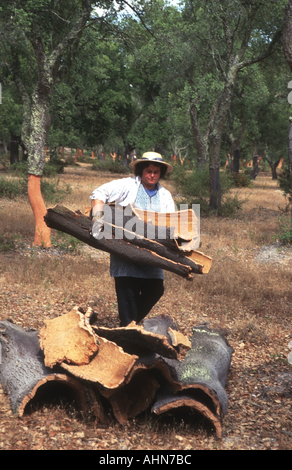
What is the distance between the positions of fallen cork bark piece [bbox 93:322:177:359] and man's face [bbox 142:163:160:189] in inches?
54.0

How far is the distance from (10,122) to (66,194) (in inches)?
361

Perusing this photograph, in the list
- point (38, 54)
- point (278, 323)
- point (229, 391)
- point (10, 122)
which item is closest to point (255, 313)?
point (278, 323)

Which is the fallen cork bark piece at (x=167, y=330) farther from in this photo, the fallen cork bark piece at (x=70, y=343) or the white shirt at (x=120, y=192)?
the white shirt at (x=120, y=192)

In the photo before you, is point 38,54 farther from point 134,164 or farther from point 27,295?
point 134,164

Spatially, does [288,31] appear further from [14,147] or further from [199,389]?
[14,147]

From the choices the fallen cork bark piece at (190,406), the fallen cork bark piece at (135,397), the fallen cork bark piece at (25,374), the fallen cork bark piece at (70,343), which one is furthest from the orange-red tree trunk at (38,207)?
the fallen cork bark piece at (190,406)

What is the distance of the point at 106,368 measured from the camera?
126 inches

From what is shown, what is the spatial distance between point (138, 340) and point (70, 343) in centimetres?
56

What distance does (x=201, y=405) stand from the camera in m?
3.04

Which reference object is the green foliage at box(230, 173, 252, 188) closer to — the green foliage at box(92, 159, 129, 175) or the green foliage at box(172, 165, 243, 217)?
the green foliage at box(172, 165, 243, 217)

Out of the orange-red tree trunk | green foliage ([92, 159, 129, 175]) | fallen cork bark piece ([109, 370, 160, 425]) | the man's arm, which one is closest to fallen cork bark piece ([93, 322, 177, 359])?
fallen cork bark piece ([109, 370, 160, 425])

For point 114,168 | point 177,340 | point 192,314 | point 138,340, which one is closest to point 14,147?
point 114,168

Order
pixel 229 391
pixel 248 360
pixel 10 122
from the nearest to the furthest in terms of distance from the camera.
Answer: pixel 229 391 → pixel 248 360 → pixel 10 122

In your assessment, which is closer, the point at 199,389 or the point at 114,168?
the point at 199,389
